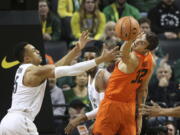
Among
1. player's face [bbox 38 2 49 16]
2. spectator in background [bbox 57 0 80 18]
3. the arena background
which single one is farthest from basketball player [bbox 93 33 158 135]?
spectator in background [bbox 57 0 80 18]

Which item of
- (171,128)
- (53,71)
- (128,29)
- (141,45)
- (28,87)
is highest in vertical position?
(128,29)

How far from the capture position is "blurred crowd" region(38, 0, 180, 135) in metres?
12.0

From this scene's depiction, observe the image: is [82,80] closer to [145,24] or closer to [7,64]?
[7,64]

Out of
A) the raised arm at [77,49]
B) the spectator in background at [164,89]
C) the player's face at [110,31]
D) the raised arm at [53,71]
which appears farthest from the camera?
the player's face at [110,31]

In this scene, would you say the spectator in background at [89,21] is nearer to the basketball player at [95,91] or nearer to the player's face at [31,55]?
the basketball player at [95,91]

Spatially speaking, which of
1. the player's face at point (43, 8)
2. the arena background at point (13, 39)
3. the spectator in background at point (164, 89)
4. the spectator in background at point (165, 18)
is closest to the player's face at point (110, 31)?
the spectator in background at point (164, 89)

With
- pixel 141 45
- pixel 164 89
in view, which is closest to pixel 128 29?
pixel 141 45

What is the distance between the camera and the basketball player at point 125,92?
955 centimetres

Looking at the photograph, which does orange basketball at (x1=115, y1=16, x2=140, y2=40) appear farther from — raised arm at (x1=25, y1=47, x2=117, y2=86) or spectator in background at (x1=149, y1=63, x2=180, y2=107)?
spectator in background at (x1=149, y1=63, x2=180, y2=107)

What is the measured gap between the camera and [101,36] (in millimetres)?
13977

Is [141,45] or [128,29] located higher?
[128,29]

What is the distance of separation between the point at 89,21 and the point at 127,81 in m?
4.78

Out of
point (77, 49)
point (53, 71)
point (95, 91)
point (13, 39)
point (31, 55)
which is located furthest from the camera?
point (13, 39)

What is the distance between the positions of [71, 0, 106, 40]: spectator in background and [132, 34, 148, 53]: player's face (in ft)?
14.7
